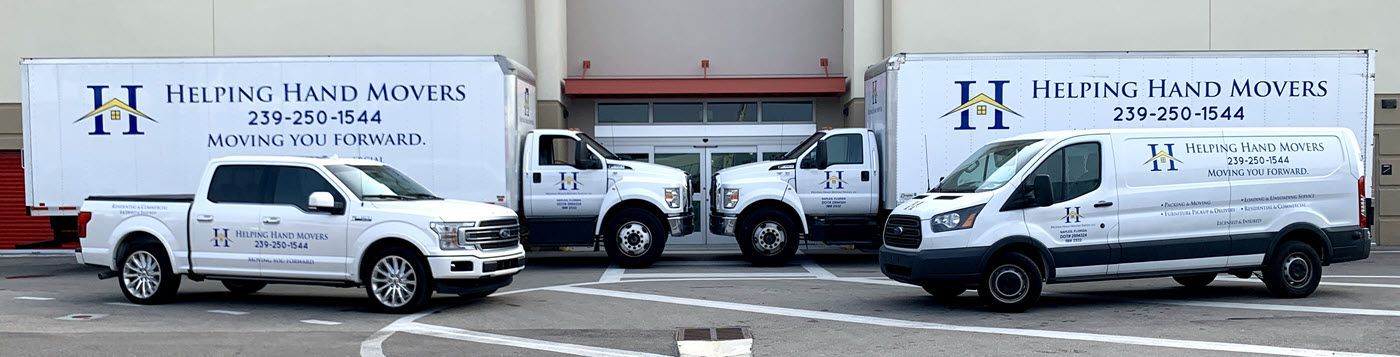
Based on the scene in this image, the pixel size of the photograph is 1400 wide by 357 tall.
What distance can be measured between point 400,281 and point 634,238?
→ 5576 mm

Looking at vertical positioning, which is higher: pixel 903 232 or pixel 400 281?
pixel 903 232

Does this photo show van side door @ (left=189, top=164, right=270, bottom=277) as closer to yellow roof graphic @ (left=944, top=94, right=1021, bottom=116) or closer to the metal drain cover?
the metal drain cover

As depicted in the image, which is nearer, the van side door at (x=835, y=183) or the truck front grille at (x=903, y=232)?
the truck front grille at (x=903, y=232)

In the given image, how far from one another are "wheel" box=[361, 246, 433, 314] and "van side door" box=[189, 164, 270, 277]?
1305 mm

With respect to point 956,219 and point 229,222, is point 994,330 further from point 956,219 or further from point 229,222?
point 229,222

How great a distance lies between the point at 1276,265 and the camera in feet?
39.0

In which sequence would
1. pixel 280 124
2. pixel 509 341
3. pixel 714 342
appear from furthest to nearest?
pixel 280 124 < pixel 509 341 < pixel 714 342

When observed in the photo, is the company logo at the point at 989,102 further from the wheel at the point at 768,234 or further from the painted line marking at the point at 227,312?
the painted line marking at the point at 227,312

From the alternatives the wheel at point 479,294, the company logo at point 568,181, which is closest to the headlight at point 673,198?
the company logo at point 568,181

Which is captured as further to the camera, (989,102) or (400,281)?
(989,102)

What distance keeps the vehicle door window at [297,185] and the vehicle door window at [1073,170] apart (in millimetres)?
7016

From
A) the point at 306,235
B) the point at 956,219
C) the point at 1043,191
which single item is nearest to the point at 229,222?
the point at 306,235

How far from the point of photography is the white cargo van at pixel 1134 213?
439 inches

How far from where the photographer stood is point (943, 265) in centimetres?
1112
